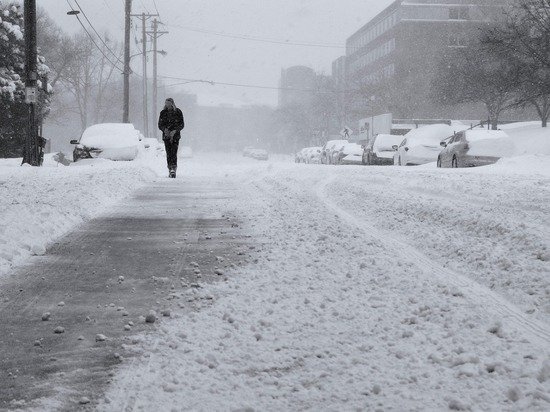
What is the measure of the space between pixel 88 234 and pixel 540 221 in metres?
4.71

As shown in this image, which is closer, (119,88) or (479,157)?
(479,157)

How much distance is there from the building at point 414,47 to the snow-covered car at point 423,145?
36.6 metres

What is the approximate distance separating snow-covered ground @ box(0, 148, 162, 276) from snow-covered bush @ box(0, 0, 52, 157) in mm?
20990

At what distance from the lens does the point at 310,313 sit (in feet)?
12.7

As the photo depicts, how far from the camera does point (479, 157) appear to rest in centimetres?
1884

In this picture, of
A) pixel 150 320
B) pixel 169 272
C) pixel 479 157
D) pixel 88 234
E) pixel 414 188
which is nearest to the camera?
pixel 150 320

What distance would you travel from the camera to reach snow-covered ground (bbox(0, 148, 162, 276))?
5.90m

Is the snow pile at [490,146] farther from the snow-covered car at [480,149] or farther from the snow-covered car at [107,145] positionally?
the snow-covered car at [107,145]

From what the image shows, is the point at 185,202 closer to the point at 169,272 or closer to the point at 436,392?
the point at 169,272

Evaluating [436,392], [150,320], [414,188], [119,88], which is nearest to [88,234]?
[150,320]

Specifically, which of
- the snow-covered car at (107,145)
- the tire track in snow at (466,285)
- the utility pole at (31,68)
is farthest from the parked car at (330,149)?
the tire track in snow at (466,285)

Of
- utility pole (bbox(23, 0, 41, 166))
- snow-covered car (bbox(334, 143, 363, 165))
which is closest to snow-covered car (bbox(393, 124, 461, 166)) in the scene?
snow-covered car (bbox(334, 143, 363, 165))

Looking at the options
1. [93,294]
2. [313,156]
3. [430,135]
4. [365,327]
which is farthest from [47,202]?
[313,156]

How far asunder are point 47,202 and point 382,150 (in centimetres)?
2150
